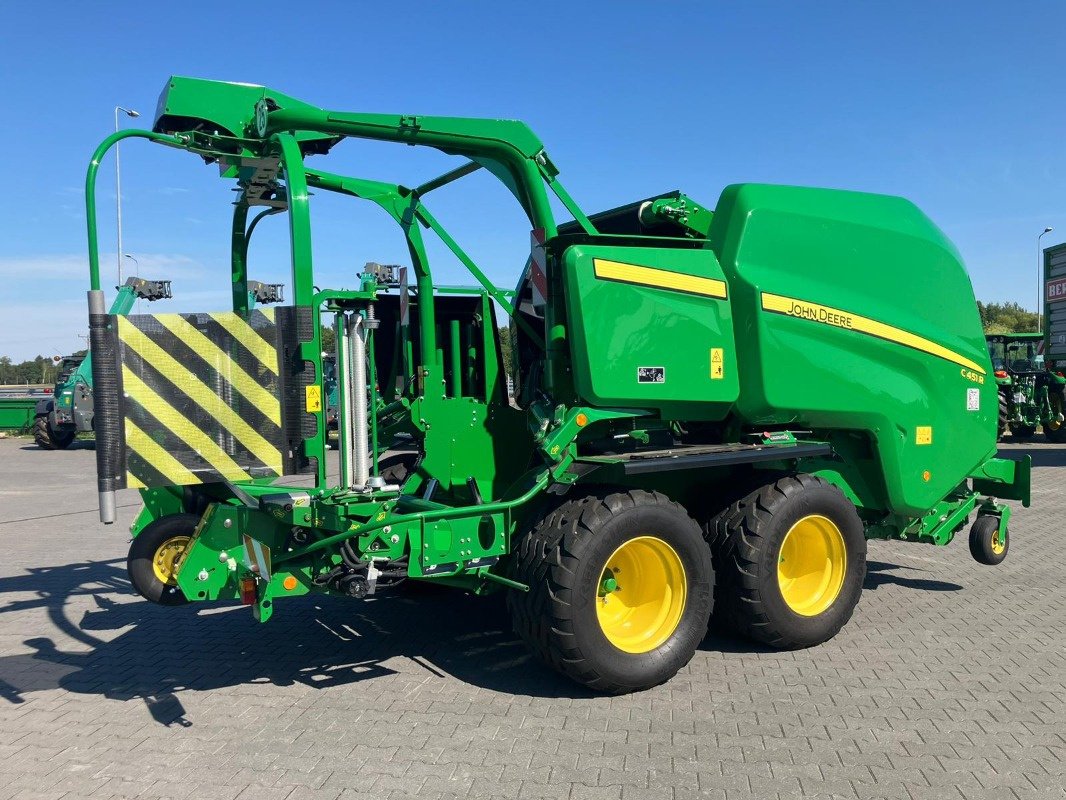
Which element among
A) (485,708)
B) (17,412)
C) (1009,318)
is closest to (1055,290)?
(485,708)

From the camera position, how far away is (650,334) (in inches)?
187

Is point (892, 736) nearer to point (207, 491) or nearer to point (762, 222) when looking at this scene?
point (762, 222)

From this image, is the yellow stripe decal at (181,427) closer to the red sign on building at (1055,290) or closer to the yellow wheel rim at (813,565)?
the yellow wheel rim at (813,565)

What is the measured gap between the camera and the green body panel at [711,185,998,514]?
512 cm

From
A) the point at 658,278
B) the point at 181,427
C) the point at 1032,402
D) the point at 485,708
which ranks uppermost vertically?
the point at 658,278

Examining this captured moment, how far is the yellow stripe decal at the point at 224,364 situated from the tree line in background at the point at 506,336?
1.43 feet

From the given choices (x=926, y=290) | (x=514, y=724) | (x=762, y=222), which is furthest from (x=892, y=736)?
(x=926, y=290)

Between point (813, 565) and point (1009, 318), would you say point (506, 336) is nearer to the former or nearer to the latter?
point (813, 565)

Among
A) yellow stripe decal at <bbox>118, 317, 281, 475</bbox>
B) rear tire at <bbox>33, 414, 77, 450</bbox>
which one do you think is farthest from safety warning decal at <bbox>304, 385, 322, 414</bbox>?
rear tire at <bbox>33, 414, 77, 450</bbox>

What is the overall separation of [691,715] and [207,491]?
301 centimetres

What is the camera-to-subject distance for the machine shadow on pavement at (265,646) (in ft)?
15.4

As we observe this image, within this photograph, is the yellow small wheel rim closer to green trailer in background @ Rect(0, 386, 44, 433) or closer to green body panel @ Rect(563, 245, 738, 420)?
green body panel @ Rect(563, 245, 738, 420)

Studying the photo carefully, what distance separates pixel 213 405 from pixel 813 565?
12.4 ft

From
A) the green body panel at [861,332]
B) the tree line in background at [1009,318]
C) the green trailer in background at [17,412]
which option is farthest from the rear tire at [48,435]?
the tree line in background at [1009,318]
